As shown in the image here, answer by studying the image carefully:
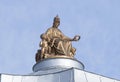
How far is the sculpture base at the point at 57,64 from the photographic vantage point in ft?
86.7

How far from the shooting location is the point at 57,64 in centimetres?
→ 2650

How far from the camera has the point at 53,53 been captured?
27.1 meters

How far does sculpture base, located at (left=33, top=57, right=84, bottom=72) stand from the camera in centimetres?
2644

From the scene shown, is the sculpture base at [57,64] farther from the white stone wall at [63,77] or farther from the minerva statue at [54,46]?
the white stone wall at [63,77]

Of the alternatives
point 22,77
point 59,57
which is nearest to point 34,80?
point 22,77

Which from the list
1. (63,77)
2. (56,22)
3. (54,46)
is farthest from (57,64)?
(56,22)

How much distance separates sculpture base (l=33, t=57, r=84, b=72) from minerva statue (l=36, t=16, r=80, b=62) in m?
0.27

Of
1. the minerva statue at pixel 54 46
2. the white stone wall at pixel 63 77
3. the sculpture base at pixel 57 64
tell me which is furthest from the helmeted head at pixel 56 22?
the white stone wall at pixel 63 77

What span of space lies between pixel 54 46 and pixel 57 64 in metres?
1.13

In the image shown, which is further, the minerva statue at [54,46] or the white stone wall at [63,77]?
the minerva statue at [54,46]

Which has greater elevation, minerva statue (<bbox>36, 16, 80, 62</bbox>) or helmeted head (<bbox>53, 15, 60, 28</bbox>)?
helmeted head (<bbox>53, 15, 60, 28</bbox>)

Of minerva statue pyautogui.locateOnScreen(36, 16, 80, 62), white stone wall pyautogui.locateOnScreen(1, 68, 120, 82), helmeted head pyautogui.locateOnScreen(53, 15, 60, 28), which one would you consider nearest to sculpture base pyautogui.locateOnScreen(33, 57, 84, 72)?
minerva statue pyautogui.locateOnScreen(36, 16, 80, 62)

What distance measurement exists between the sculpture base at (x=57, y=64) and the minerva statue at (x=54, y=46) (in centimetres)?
27

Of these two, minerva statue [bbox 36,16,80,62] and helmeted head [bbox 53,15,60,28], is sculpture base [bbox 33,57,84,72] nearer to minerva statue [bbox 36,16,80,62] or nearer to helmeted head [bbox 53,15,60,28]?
minerva statue [bbox 36,16,80,62]
